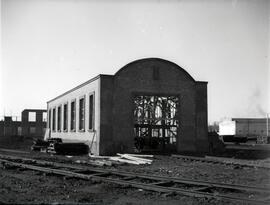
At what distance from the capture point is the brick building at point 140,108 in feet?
81.6

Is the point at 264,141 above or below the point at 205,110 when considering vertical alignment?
below

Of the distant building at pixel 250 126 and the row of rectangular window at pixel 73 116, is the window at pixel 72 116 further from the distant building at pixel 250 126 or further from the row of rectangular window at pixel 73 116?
the distant building at pixel 250 126

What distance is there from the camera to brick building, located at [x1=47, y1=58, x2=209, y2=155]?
81.6 ft

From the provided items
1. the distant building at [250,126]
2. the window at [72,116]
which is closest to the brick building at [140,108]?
the window at [72,116]

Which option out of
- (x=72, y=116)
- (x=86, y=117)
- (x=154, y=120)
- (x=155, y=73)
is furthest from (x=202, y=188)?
(x=72, y=116)

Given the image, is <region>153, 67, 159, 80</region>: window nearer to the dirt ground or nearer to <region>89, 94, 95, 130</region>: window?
<region>89, 94, 95, 130</region>: window

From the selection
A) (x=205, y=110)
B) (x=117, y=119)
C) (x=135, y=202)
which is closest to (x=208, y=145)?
(x=205, y=110)

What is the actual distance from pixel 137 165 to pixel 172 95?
9680 mm

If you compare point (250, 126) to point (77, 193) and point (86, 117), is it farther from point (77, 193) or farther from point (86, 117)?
point (77, 193)

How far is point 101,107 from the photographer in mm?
24672

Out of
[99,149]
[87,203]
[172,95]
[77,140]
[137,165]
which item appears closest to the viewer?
[87,203]

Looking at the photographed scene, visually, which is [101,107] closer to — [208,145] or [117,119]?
[117,119]

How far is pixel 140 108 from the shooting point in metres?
29.3

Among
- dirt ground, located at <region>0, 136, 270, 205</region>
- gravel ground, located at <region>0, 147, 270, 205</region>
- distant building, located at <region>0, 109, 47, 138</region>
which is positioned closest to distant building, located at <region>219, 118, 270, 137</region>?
Answer: distant building, located at <region>0, 109, 47, 138</region>
